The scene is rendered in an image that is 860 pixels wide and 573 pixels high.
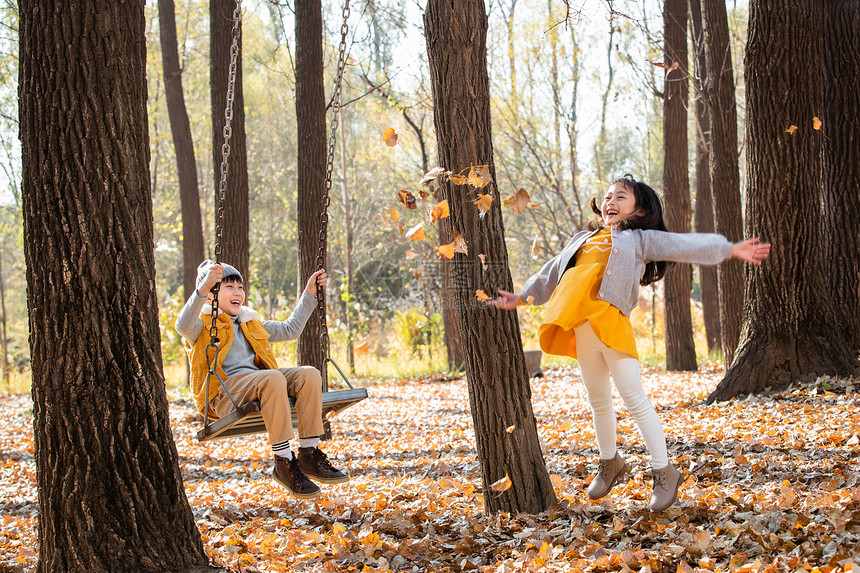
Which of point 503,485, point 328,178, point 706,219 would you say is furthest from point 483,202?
point 706,219

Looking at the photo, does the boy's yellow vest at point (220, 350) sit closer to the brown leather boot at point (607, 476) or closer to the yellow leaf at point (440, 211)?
the yellow leaf at point (440, 211)

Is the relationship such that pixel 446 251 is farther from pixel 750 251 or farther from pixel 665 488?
pixel 665 488

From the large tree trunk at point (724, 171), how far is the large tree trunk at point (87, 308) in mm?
6450

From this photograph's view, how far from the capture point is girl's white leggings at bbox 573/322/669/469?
10.6 feet

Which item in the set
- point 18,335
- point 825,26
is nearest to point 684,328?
point 825,26

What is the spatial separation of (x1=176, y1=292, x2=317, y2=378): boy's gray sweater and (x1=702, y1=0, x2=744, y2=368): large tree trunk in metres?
5.16

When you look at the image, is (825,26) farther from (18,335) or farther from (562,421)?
(18,335)

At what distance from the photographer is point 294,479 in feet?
12.2

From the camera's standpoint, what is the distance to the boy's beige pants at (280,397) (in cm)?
370

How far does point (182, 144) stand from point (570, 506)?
26.7ft

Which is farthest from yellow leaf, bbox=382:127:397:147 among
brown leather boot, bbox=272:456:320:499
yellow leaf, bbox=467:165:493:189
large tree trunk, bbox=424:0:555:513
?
brown leather boot, bbox=272:456:320:499

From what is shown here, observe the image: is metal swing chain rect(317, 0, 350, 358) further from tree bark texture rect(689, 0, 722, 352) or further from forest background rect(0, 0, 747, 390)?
tree bark texture rect(689, 0, 722, 352)

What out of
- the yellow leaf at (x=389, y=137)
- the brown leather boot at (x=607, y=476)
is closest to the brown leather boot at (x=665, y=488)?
the brown leather boot at (x=607, y=476)

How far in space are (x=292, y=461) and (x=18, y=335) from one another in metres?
26.2
